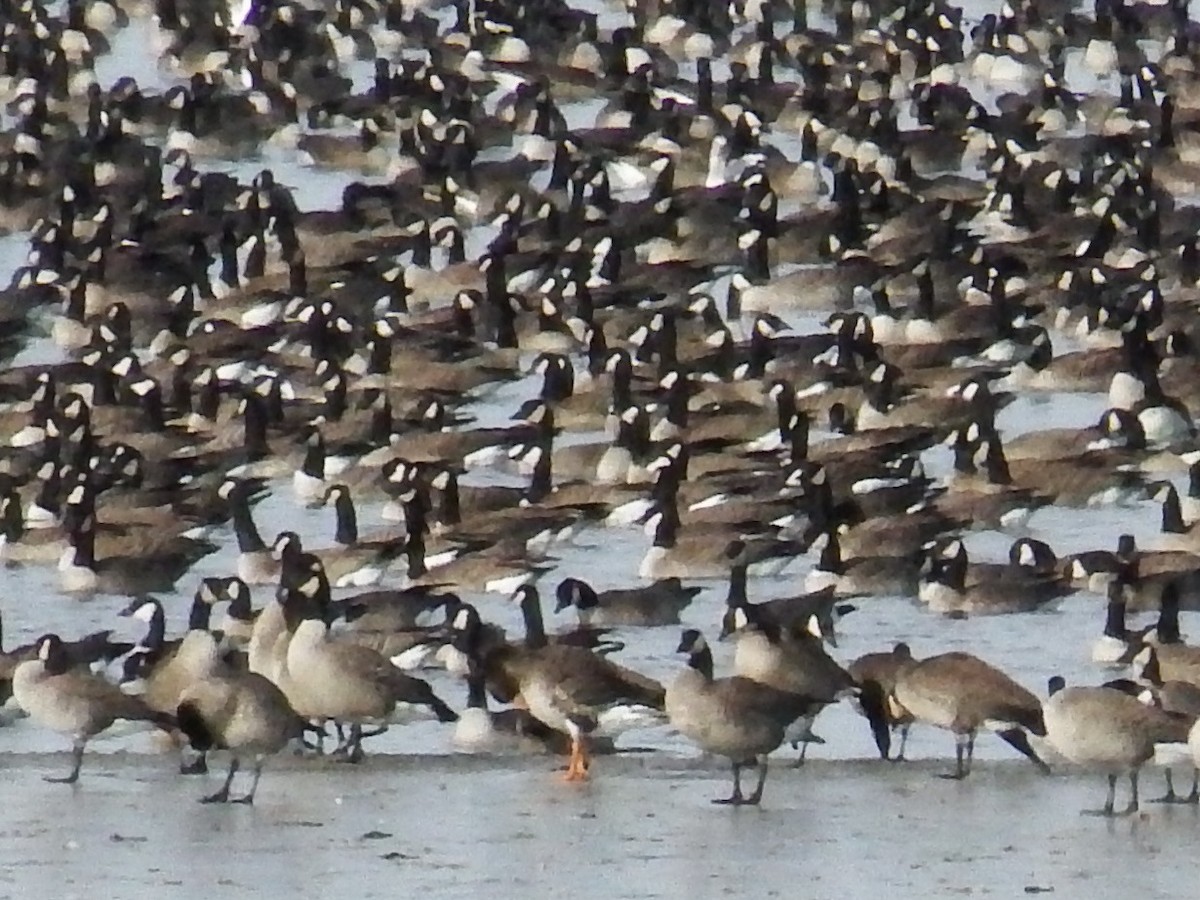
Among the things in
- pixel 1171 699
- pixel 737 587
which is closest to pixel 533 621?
pixel 737 587

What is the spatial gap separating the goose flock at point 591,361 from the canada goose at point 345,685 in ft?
0.07

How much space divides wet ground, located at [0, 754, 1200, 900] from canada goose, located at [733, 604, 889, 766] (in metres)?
0.28

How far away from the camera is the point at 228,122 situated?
1455 inches

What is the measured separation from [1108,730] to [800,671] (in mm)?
1826

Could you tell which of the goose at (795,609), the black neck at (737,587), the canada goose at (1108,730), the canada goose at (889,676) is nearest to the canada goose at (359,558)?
the goose at (795,609)

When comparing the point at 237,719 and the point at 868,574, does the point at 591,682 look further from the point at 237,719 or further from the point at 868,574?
the point at 868,574

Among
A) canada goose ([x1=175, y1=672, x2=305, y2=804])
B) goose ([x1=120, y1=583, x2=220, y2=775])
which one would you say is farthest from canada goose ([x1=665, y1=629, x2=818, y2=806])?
goose ([x1=120, y1=583, x2=220, y2=775])

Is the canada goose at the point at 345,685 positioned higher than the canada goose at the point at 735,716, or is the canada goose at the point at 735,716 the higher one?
the canada goose at the point at 735,716

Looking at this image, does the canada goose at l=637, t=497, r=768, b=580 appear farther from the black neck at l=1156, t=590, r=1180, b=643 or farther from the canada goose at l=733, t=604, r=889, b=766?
the canada goose at l=733, t=604, r=889, b=766

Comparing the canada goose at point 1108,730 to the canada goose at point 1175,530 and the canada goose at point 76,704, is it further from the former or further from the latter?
the canada goose at point 1175,530

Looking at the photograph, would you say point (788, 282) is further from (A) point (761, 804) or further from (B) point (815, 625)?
(A) point (761, 804)

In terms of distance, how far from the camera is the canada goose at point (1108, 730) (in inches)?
567

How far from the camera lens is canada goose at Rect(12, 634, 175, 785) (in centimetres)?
1541

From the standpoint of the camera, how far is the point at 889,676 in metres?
16.2
